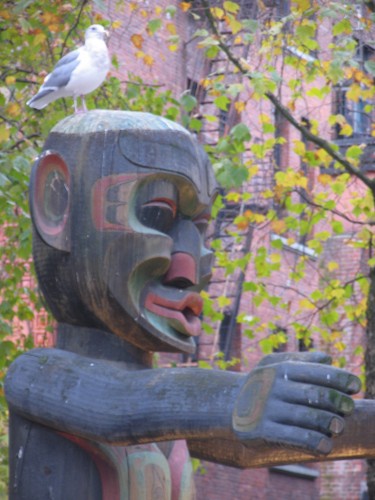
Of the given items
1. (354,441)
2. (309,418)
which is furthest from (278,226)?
(309,418)

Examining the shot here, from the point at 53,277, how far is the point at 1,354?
492 centimetres

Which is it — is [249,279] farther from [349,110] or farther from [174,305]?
[174,305]

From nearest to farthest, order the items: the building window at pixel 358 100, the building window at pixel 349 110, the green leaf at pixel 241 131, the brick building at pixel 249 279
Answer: the green leaf at pixel 241 131
the building window at pixel 358 100
the building window at pixel 349 110
the brick building at pixel 249 279

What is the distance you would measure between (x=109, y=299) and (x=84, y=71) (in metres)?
1.76

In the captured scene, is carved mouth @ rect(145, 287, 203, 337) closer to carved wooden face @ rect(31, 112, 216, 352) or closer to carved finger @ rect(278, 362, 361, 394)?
carved wooden face @ rect(31, 112, 216, 352)

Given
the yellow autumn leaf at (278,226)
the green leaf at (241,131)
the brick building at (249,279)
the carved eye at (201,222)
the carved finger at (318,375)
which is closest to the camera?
the carved finger at (318,375)

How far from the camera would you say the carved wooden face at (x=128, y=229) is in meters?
4.40

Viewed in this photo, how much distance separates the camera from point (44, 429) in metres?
4.30

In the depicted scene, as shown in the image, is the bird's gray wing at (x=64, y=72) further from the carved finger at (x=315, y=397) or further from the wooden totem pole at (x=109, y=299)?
the carved finger at (x=315, y=397)

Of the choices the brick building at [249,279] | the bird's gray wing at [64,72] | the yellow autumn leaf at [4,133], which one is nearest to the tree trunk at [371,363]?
the yellow autumn leaf at [4,133]

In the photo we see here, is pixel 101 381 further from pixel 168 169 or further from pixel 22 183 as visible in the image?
pixel 22 183

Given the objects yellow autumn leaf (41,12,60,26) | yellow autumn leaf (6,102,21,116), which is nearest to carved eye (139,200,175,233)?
yellow autumn leaf (41,12,60,26)

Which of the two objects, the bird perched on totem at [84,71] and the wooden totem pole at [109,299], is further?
the bird perched on totem at [84,71]

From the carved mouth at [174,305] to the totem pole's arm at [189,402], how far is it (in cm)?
24
